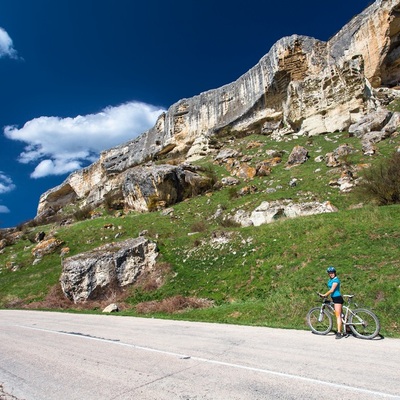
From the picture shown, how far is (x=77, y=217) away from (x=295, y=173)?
3233cm

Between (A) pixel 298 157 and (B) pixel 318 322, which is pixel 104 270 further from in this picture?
(A) pixel 298 157

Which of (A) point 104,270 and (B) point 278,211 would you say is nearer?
(A) point 104,270

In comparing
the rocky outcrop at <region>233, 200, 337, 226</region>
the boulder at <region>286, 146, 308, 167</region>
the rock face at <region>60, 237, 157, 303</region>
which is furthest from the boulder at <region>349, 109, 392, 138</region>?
the rock face at <region>60, 237, 157, 303</region>

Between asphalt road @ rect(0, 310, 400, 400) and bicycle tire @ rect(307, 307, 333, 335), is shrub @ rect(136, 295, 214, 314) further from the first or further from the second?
bicycle tire @ rect(307, 307, 333, 335)

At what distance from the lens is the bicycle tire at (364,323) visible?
8009mm

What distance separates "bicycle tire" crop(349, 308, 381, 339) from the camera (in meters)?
8.01

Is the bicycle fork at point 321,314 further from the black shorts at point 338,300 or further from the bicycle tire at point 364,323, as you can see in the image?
the bicycle tire at point 364,323

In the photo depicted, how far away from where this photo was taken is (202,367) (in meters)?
5.99

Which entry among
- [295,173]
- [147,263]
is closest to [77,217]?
[147,263]

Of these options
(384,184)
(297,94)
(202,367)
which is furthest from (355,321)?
(297,94)

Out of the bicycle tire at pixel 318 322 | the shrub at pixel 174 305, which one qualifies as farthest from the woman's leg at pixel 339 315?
the shrub at pixel 174 305

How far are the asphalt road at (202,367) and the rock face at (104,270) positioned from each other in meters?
10.4

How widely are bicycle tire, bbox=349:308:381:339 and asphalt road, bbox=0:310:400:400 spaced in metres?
0.27

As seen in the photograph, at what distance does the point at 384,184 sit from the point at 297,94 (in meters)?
31.4
